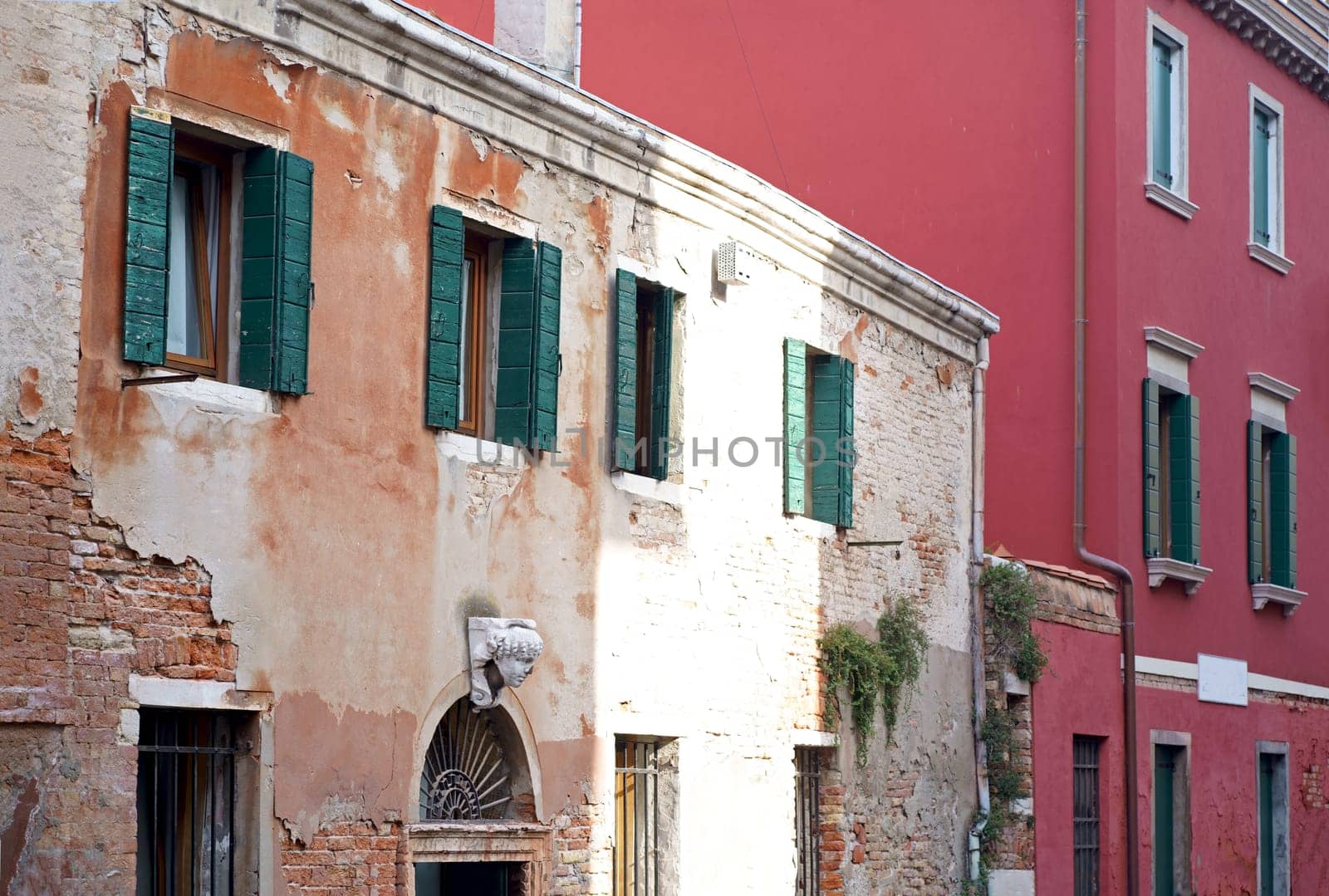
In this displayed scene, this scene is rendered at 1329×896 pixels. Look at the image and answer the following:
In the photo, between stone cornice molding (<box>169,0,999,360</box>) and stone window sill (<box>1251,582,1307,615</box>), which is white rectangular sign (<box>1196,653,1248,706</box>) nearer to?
stone window sill (<box>1251,582,1307,615</box>)

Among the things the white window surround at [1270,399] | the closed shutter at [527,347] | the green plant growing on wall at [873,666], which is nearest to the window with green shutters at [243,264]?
the closed shutter at [527,347]

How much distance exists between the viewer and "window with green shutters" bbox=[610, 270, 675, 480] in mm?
11734

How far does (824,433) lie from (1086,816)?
4859mm

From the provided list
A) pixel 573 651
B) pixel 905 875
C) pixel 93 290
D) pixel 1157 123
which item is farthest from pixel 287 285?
pixel 1157 123

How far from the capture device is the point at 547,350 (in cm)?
1100

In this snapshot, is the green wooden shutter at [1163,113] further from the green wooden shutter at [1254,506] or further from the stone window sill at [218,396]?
the stone window sill at [218,396]

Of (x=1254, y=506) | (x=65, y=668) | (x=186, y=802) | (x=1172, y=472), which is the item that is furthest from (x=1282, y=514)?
(x=65, y=668)

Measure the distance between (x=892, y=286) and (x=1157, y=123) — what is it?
17.6 ft

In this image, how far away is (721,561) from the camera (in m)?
12.7

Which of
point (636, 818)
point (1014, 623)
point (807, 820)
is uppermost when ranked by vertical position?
point (1014, 623)

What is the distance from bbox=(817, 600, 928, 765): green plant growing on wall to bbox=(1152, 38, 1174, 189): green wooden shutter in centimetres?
625

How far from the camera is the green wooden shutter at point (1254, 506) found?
2005 centimetres

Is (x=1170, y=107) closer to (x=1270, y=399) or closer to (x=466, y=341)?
(x=1270, y=399)

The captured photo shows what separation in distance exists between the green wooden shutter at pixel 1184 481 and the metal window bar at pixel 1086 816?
2.42 m
